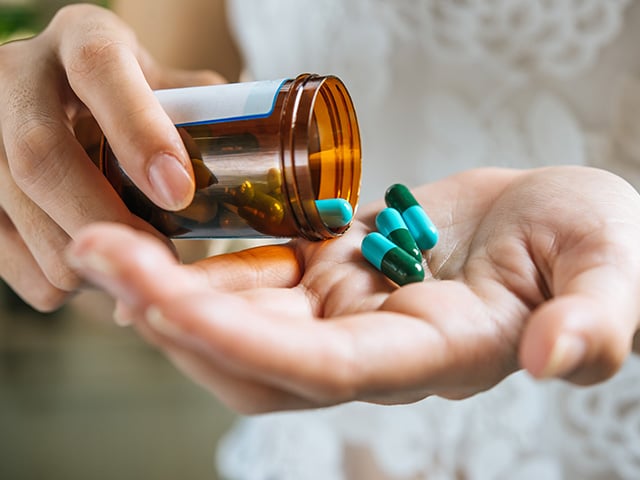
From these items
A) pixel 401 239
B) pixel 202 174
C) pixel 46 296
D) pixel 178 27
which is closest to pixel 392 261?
pixel 401 239

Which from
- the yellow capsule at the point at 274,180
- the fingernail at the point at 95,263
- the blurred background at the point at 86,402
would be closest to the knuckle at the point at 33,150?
the yellow capsule at the point at 274,180

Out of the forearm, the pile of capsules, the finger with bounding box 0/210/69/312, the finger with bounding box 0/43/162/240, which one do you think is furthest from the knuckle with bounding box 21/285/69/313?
the forearm

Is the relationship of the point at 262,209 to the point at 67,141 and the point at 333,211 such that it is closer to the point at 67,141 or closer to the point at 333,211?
the point at 333,211

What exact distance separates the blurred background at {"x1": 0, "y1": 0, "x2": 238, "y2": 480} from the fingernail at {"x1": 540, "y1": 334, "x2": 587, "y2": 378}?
1854 mm

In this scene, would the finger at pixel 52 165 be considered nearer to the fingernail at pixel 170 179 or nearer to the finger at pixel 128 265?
the fingernail at pixel 170 179

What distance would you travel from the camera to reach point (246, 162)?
728 millimetres

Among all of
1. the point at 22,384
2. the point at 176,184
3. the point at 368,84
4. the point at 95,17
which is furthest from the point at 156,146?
the point at 22,384

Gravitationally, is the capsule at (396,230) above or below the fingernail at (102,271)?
below

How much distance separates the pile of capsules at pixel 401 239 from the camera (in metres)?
0.73

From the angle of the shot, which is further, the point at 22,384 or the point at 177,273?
the point at 22,384

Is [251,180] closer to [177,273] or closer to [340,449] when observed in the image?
[177,273]

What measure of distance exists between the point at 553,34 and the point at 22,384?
2.06 meters

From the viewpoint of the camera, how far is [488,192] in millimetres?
859

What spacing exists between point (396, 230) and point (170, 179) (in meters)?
0.28
